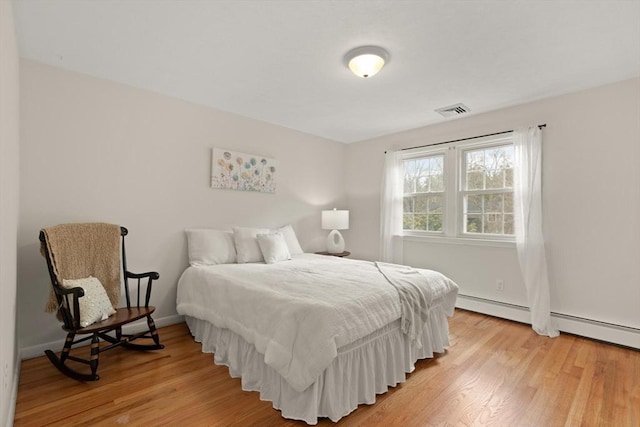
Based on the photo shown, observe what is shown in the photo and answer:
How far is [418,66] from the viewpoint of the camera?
250 cm

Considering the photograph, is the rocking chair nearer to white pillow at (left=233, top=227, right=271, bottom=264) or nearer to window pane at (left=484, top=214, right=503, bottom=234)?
white pillow at (left=233, top=227, right=271, bottom=264)

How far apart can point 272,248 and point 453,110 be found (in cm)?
263

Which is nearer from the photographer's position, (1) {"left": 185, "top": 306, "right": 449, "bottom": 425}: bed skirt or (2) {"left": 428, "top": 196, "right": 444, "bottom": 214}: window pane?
(1) {"left": 185, "top": 306, "right": 449, "bottom": 425}: bed skirt

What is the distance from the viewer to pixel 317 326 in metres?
1.66

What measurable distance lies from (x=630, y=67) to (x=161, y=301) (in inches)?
189

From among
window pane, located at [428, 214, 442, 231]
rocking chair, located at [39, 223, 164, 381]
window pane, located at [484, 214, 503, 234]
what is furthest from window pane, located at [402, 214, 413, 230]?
rocking chair, located at [39, 223, 164, 381]

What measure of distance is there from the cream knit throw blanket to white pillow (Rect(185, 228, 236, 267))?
0.69m

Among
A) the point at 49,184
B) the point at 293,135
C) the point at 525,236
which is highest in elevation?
the point at 293,135

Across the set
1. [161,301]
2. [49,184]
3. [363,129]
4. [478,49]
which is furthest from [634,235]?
[49,184]

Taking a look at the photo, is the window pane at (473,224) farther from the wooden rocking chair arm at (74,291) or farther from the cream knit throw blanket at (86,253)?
the wooden rocking chair arm at (74,291)

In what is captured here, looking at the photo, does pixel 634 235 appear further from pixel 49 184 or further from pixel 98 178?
pixel 49 184

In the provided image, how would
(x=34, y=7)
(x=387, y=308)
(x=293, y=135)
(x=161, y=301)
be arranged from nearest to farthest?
(x=34, y=7)
(x=387, y=308)
(x=161, y=301)
(x=293, y=135)

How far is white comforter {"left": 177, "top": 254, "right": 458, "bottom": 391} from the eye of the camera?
1659mm

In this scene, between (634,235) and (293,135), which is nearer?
(634,235)
